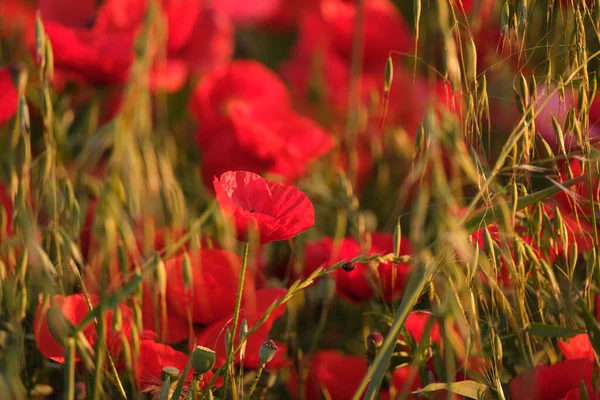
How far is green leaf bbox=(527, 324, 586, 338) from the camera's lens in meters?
0.44

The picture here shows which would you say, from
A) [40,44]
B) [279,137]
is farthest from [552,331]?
[279,137]

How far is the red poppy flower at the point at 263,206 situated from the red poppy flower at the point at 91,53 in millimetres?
387

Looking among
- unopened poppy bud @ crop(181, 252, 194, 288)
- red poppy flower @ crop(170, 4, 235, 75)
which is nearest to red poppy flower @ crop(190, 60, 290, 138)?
red poppy flower @ crop(170, 4, 235, 75)

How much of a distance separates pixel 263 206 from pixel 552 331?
0.15 meters

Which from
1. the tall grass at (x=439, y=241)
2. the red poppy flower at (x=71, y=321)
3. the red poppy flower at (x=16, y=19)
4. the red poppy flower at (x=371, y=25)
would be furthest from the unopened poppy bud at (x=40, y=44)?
the red poppy flower at (x=371, y=25)

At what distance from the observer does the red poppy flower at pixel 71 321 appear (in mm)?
466

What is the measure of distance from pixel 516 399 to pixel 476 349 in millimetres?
43

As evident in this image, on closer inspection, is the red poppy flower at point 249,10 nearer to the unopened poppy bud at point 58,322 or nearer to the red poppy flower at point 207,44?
the red poppy flower at point 207,44

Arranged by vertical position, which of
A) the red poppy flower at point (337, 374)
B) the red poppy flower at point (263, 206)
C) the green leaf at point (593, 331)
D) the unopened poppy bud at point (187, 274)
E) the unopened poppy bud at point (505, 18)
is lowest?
the red poppy flower at point (337, 374)

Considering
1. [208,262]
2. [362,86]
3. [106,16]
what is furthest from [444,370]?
[362,86]

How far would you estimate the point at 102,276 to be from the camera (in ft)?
1.97

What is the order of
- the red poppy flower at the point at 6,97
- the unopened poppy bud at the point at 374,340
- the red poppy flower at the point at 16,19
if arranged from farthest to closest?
1. the red poppy flower at the point at 16,19
2. the red poppy flower at the point at 6,97
3. the unopened poppy bud at the point at 374,340

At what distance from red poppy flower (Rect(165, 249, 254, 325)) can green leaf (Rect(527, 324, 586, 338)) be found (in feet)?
0.52

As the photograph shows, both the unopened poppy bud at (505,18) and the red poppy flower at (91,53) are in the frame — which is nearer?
the unopened poppy bud at (505,18)
